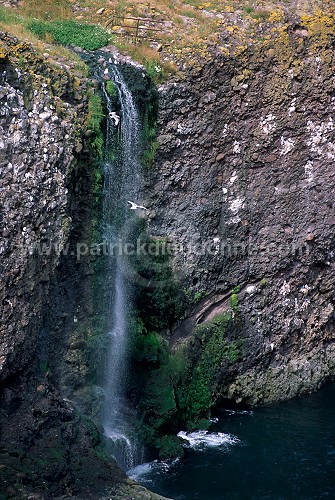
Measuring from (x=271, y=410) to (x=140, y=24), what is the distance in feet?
50.7

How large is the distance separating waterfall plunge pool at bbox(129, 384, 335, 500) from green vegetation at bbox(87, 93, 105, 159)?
10.2m

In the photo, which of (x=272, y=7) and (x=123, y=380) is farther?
(x=272, y=7)

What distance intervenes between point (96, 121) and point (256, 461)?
11.8m

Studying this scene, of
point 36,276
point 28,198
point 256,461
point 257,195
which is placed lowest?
point 256,461

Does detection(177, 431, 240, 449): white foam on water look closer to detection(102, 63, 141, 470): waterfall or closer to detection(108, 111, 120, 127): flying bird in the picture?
detection(102, 63, 141, 470): waterfall

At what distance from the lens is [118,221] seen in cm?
2598

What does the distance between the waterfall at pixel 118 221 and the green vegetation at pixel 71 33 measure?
226 centimetres

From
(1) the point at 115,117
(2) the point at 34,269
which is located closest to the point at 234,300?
(1) the point at 115,117

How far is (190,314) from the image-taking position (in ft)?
92.3

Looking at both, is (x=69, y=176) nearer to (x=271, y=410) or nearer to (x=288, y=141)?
(x=288, y=141)

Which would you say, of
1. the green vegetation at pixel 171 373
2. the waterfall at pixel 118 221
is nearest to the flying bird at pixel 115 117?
the waterfall at pixel 118 221

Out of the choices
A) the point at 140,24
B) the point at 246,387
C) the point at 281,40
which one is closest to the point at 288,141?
the point at 281,40

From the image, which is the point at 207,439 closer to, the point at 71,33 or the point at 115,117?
the point at 115,117

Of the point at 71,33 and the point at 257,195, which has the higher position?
the point at 71,33
